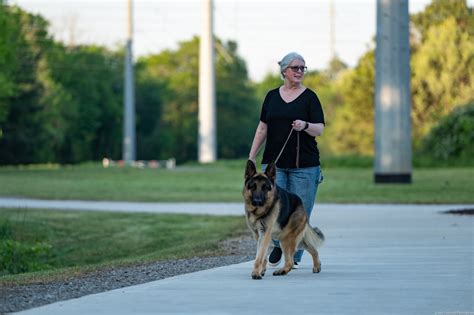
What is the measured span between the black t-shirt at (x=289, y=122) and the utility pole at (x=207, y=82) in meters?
55.0

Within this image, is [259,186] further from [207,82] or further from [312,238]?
[207,82]

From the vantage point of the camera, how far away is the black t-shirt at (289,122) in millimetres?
14391

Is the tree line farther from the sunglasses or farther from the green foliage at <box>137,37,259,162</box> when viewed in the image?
the sunglasses

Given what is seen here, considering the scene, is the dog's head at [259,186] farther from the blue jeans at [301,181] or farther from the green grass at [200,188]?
the green grass at [200,188]

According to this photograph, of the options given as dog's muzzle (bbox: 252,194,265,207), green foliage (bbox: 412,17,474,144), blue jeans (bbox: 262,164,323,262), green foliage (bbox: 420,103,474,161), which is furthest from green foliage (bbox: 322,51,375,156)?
dog's muzzle (bbox: 252,194,265,207)

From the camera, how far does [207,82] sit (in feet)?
233

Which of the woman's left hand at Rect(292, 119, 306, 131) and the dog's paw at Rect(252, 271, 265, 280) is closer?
the dog's paw at Rect(252, 271, 265, 280)

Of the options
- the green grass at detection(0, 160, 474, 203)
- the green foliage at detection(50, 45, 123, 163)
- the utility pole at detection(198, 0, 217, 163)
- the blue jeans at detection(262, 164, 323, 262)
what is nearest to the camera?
the blue jeans at detection(262, 164, 323, 262)

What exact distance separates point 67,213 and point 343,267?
1641 centimetres

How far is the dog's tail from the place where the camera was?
14.2 m

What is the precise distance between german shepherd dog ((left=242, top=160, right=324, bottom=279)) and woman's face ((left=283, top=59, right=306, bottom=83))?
4.15 feet

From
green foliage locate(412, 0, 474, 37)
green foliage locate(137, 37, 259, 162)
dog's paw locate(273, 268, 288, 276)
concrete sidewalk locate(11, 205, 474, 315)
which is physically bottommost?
concrete sidewalk locate(11, 205, 474, 315)

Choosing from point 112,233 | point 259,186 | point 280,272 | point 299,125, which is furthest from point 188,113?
point 259,186

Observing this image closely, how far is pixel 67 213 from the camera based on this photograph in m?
30.5
